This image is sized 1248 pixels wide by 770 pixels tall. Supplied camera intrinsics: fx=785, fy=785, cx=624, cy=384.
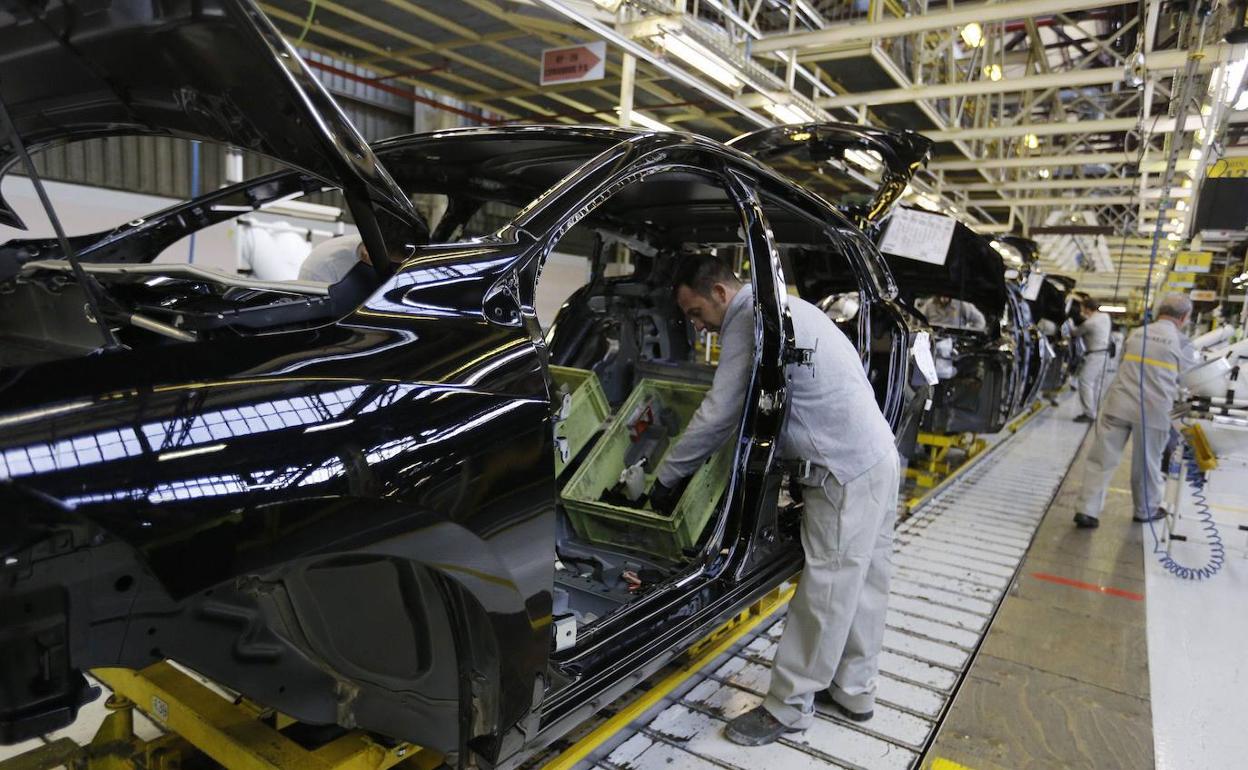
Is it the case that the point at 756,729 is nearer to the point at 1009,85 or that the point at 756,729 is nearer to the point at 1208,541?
the point at 1208,541

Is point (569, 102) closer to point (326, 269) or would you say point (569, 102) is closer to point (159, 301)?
point (326, 269)

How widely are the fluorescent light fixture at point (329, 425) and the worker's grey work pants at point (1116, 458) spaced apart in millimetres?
5286

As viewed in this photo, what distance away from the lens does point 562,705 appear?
67.7 inches

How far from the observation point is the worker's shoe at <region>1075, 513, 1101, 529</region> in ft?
17.3

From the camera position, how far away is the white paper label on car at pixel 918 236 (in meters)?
4.23

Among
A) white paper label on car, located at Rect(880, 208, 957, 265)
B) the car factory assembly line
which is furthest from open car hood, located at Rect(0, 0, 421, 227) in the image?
white paper label on car, located at Rect(880, 208, 957, 265)

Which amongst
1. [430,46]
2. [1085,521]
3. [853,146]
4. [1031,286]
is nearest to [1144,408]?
[1085,521]

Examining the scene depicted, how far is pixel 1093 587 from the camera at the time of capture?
417 cm

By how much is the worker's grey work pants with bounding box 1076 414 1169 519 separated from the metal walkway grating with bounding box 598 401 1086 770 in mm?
391

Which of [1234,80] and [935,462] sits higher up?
[1234,80]

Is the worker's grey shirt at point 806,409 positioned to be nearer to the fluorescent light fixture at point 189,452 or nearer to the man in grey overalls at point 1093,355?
the fluorescent light fixture at point 189,452

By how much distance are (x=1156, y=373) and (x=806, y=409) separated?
3.91m

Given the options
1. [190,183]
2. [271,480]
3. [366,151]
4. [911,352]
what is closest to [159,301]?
[366,151]

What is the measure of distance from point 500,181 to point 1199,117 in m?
7.04
